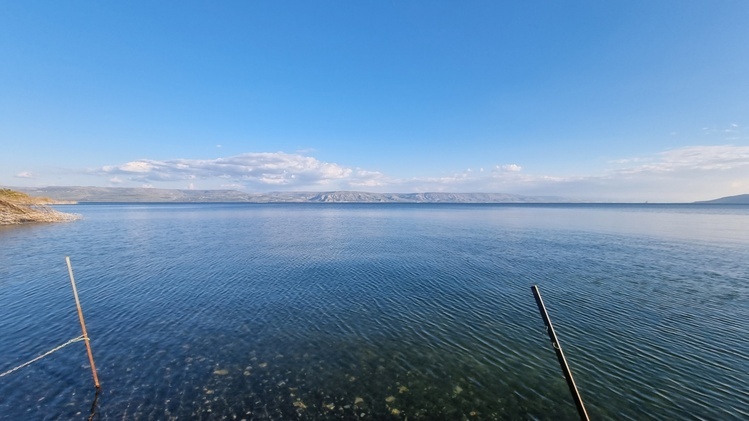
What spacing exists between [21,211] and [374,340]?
396 ft

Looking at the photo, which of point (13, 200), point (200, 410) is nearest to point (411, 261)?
point (200, 410)

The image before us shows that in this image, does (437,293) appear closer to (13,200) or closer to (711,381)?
(711,381)

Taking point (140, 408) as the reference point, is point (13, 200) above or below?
above

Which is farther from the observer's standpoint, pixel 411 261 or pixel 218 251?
pixel 218 251

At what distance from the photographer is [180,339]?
65.6ft

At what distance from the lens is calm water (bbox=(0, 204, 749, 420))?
13844 millimetres

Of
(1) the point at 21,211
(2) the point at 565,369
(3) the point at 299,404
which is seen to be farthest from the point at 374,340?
(1) the point at 21,211

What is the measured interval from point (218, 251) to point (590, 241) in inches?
3060

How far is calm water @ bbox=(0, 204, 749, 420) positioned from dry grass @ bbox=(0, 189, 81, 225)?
212ft

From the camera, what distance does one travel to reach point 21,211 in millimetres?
82750

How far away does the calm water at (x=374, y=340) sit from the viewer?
545 inches

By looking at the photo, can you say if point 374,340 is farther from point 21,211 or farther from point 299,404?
point 21,211

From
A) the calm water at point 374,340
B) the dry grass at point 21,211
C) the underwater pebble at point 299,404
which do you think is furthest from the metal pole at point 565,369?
the dry grass at point 21,211

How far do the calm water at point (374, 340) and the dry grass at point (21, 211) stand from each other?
6450cm
